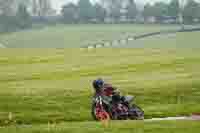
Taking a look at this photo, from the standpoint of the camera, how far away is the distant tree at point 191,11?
407ft

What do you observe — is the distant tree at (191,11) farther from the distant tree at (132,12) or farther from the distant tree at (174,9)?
the distant tree at (132,12)

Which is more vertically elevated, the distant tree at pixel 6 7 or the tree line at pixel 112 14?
the distant tree at pixel 6 7

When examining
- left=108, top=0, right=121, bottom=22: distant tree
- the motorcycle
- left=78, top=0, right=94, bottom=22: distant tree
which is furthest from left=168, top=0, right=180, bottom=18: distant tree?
the motorcycle

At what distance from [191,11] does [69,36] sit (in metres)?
30.0

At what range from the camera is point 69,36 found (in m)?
116

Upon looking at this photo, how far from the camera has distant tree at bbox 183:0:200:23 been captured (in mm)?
124188

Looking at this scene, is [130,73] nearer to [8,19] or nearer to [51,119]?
[51,119]

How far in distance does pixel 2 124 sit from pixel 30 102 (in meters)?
4.93

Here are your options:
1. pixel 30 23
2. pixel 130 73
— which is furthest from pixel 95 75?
pixel 30 23

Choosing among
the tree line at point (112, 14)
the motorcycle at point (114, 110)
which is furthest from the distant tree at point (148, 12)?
the motorcycle at point (114, 110)

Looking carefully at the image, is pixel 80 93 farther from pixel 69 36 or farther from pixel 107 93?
pixel 69 36

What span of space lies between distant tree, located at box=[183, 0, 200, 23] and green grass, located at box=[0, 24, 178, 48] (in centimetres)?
872

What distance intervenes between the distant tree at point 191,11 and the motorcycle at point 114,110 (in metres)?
105

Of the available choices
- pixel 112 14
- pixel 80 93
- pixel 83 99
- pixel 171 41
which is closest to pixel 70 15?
pixel 112 14
